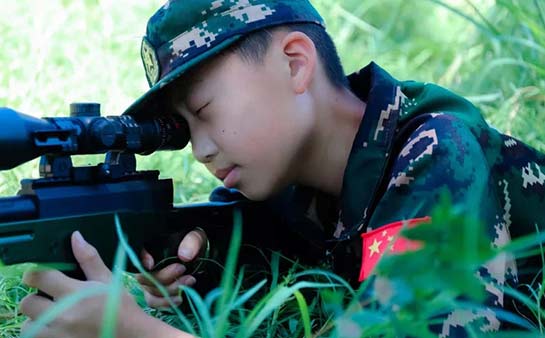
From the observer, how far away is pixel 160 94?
2.05m

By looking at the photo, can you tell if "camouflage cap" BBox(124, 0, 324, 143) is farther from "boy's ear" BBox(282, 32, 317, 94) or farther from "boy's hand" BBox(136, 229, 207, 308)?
"boy's hand" BBox(136, 229, 207, 308)

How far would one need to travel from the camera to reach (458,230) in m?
0.89

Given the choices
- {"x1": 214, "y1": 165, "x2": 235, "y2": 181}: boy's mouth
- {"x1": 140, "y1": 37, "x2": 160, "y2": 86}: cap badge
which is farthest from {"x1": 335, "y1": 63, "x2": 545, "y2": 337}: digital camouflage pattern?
{"x1": 140, "y1": 37, "x2": 160, "y2": 86}: cap badge

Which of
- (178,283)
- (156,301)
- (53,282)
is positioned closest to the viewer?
(53,282)

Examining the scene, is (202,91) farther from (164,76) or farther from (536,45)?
(536,45)

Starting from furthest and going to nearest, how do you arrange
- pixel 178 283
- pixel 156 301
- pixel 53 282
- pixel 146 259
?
pixel 156 301, pixel 178 283, pixel 146 259, pixel 53 282

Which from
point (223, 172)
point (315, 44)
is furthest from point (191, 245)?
point (315, 44)

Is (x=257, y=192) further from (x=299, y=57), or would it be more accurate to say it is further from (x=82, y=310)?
(x=82, y=310)

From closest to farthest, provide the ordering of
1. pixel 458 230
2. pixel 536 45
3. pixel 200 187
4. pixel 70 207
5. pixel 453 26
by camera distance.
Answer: pixel 458 230
pixel 70 207
pixel 536 45
pixel 200 187
pixel 453 26

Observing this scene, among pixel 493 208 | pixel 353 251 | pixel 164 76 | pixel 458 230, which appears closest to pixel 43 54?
pixel 164 76

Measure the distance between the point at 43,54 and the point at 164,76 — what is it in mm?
1916

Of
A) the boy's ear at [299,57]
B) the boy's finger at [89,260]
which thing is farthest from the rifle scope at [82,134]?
the boy's ear at [299,57]

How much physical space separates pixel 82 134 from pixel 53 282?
0.30 m

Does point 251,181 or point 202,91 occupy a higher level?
point 202,91
